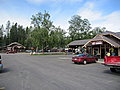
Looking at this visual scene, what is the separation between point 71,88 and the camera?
5758 millimetres

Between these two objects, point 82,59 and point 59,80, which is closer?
point 59,80

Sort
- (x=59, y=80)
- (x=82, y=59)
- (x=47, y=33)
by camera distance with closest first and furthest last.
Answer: (x=59, y=80) → (x=82, y=59) → (x=47, y=33)

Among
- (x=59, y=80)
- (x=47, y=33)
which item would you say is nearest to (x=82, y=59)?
(x=59, y=80)

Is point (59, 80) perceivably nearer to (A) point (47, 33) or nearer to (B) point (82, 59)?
(B) point (82, 59)

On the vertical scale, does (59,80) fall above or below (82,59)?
below

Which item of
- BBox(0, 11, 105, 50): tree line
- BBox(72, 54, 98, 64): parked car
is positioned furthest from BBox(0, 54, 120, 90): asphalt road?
BBox(0, 11, 105, 50): tree line

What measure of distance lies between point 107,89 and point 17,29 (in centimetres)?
9275

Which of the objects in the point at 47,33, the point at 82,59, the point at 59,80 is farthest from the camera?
the point at 47,33

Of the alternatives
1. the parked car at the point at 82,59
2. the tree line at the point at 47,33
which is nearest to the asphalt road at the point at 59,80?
the parked car at the point at 82,59

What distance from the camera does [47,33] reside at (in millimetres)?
43969

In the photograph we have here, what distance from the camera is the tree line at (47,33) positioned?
43500mm

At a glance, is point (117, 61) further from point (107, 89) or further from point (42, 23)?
point (42, 23)

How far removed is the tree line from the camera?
143ft

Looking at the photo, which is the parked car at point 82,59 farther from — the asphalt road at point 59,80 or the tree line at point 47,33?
the tree line at point 47,33
